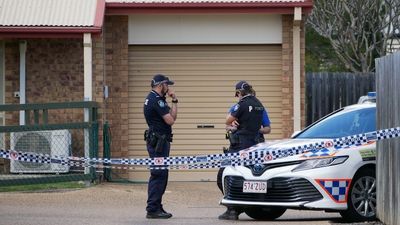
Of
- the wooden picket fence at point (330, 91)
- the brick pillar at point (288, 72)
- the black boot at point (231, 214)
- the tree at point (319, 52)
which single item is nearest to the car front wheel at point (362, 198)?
the black boot at point (231, 214)

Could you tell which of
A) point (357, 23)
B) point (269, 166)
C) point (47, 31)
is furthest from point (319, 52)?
point (269, 166)

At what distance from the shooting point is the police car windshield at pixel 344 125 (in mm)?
13500

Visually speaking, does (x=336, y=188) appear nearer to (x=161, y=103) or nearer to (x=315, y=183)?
(x=315, y=183)

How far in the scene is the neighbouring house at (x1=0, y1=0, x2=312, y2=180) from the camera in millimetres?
19578

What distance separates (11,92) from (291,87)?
530 centimetres

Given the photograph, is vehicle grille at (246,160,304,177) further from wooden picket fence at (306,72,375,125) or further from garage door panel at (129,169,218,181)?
wooden picket fence at (306,72,375,125)

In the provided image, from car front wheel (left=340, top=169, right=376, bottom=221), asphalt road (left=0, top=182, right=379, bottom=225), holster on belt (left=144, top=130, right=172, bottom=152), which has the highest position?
holster on belt (left=144, top=130, right=172, bottom=152)

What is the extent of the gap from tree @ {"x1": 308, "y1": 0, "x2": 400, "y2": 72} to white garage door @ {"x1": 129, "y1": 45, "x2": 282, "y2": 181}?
401 inches

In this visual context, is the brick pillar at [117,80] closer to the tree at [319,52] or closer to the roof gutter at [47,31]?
the roof gutter at [47,31]

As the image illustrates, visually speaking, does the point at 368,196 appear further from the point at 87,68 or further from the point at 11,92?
the point at 11,92

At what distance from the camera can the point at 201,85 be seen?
2041cm

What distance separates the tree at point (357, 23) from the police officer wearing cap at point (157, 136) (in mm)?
17213

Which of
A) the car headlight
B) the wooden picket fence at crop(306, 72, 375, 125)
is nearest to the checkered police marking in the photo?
the car headlight

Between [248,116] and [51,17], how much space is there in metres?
6.57
